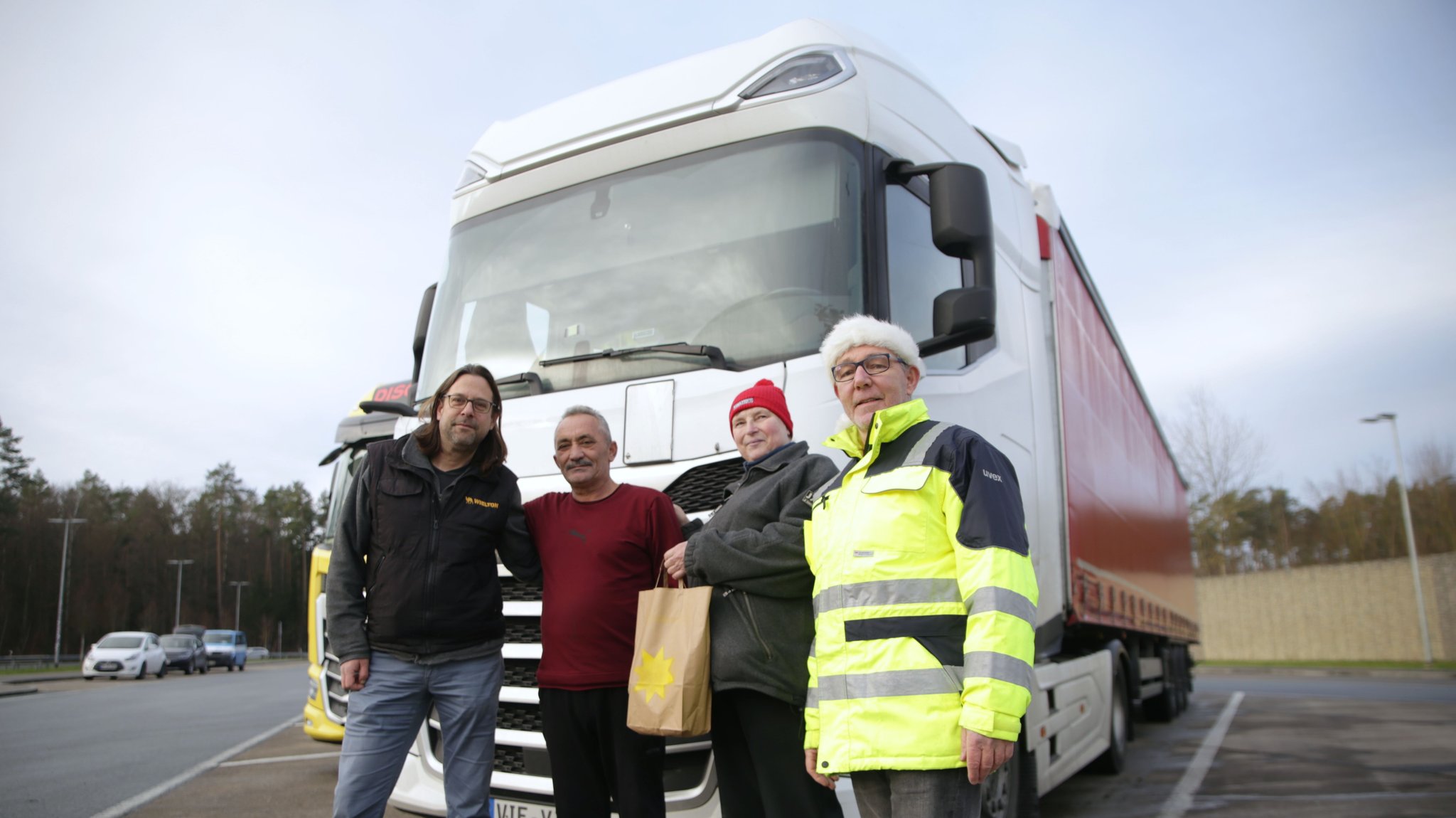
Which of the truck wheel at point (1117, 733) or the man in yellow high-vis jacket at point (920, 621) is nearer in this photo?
the man in yellow high-vis jacket at point (920, 621)

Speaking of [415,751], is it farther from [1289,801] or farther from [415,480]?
[1289,801]

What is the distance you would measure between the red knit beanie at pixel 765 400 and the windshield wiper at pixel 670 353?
0.43 m

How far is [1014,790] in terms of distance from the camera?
13.4ft

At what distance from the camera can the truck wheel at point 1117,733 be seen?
7156 mm

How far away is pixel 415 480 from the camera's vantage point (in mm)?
3129

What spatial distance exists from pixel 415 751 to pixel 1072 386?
3.91m

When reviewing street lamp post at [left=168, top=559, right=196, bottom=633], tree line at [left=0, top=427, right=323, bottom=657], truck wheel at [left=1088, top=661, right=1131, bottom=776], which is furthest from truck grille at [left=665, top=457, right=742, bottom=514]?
street lamp post at [left=168, top=559, right=196, bottom=633]

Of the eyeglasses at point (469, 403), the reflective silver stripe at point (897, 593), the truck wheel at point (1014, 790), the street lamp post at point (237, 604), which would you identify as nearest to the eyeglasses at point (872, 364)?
the reflective silver stripe at point (897, 593)

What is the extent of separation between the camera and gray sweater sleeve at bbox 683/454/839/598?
104 inches

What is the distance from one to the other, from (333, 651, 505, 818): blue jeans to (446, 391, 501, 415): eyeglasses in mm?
814

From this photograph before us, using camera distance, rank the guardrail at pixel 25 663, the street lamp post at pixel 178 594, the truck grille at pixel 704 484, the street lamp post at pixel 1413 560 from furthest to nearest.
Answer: the street lamp post at pixel 178 594 < the guardrail at pixel 25 663 < the street lamp post at pixel 1413 560 < the truck grille at pixel 704 484

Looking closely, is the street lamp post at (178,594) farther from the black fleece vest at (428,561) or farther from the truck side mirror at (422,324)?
the black fleece vest at (428,561)

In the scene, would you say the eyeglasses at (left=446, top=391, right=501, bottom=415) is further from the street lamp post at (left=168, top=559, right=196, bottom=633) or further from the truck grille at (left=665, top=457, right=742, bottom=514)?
the street lamp post at (left=168, top=559, right=196, bottom=633)

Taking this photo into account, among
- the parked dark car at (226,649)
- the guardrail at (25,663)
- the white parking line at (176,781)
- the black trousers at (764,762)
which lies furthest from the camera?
the parked dark car at (226,649)
